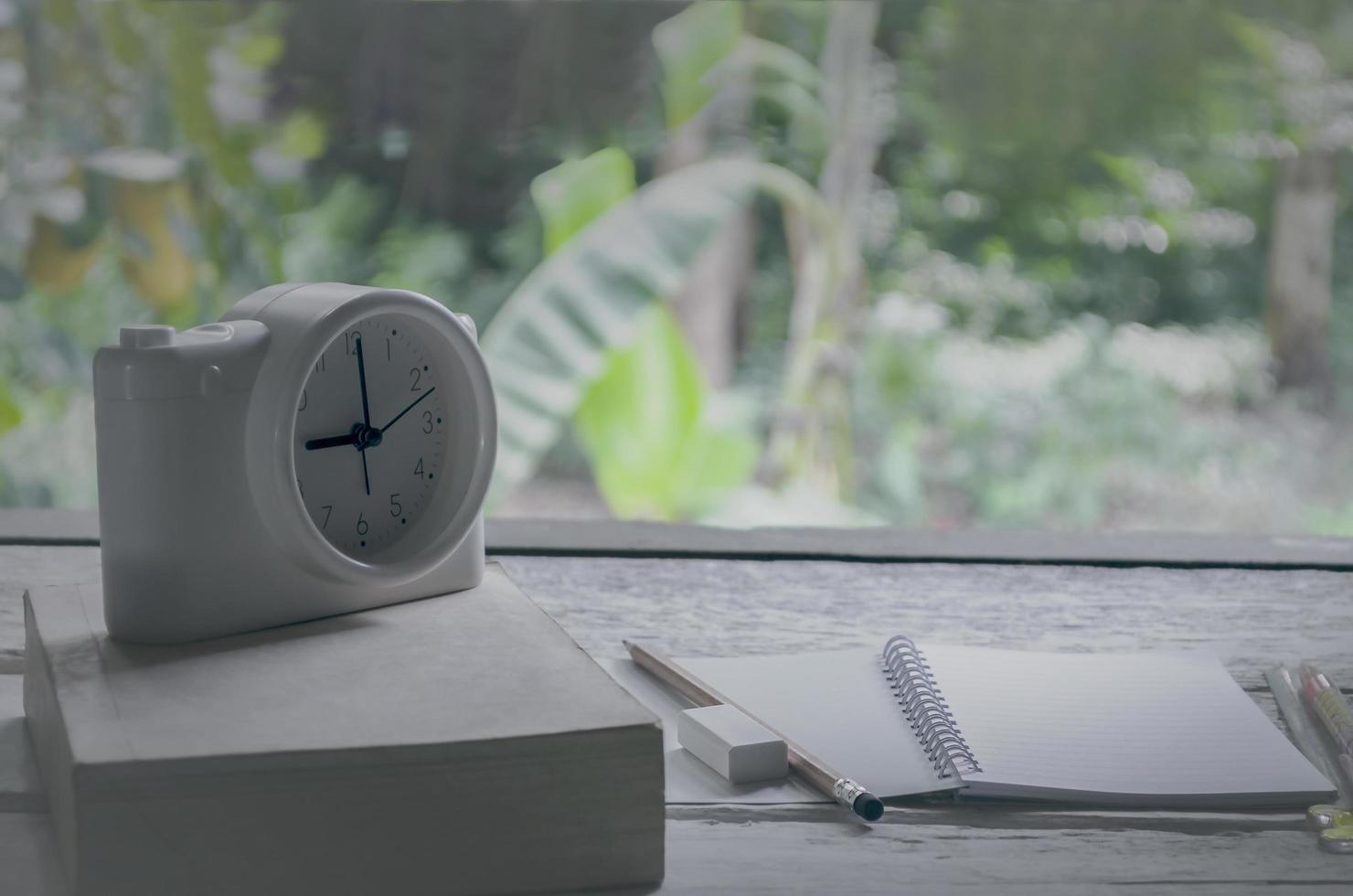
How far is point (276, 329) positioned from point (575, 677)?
23 centimetres

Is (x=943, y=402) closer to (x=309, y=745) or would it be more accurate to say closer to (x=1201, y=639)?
(x=1201, y=639)

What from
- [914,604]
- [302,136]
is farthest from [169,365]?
[302,136]

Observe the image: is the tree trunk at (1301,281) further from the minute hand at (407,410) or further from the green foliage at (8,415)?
the minute hand at (407,410)

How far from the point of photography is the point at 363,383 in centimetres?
69

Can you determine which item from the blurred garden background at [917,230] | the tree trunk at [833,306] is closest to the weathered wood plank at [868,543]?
the blurred garden background at [917,230]

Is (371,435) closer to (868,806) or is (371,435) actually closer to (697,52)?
(868,806)

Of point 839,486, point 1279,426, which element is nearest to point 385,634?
point 839,486

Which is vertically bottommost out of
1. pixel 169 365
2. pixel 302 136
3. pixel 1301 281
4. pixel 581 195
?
pixel 169 365

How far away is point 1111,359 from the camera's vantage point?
4.62m

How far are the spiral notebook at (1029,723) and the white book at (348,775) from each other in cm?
15

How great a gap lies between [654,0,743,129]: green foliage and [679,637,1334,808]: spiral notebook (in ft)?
8.65

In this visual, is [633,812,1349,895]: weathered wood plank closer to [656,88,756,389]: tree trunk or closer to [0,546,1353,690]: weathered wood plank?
[0,546,1353,690]: weathered wood plank

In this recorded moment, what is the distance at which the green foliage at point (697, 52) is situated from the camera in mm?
3188

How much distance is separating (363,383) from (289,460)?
0.07 metres
